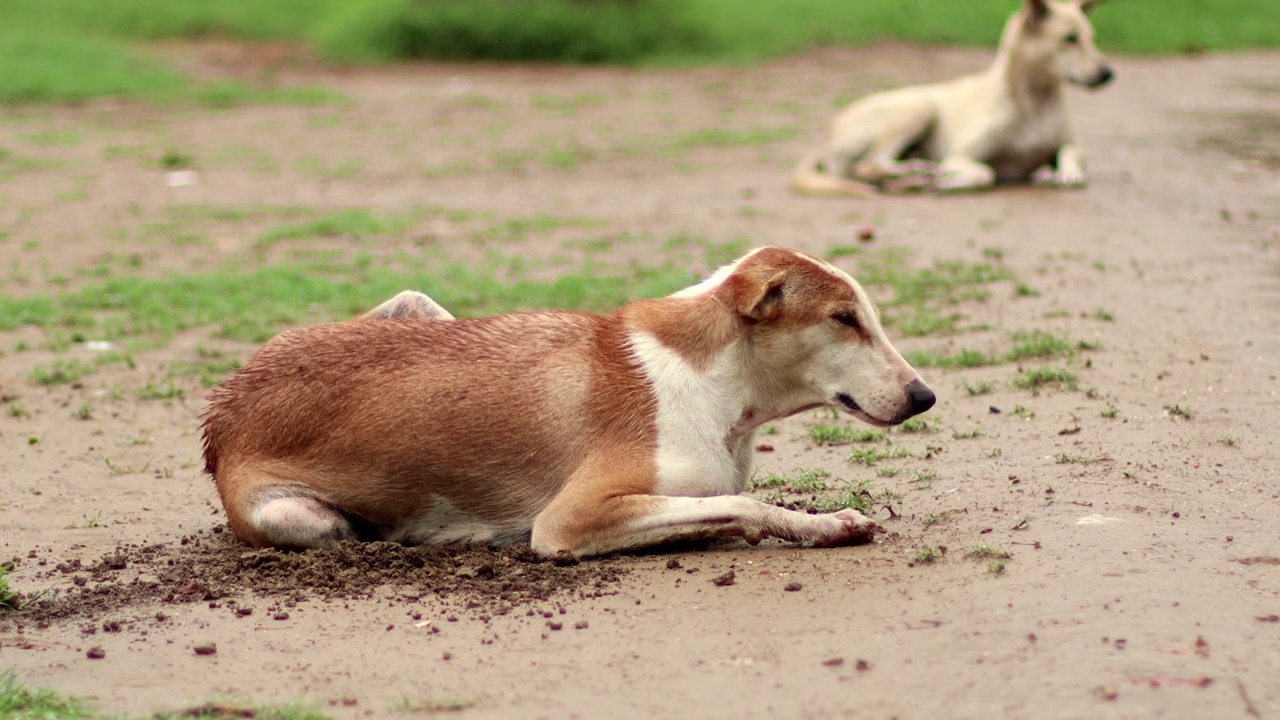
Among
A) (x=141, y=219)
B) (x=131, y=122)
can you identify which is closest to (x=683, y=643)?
(x=141, y=219)

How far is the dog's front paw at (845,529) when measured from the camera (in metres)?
5.23

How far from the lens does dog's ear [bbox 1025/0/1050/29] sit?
542 inches

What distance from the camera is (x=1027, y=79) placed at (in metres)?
13.8

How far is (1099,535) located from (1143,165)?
378 inches

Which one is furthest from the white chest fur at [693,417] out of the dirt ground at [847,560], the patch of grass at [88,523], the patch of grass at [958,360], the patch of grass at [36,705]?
the patch of grass at [958,360]

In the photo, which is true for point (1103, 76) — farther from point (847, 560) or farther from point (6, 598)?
point (6, 598)

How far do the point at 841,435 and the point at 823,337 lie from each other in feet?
5.60

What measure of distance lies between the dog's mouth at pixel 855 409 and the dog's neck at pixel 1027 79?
29.6ft

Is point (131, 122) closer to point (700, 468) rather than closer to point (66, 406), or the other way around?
point (66, 406)

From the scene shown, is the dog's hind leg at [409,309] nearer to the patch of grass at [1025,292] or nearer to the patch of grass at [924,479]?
the patch of grass at [924,479]

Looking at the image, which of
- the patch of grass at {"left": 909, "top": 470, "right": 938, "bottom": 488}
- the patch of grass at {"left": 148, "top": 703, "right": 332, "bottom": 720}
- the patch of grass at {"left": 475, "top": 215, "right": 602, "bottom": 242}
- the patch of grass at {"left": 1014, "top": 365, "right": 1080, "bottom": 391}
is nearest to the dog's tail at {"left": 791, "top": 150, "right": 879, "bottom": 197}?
the patch of grass at {"left": 475, "top": 215, "right": 602, "bottom": 242}

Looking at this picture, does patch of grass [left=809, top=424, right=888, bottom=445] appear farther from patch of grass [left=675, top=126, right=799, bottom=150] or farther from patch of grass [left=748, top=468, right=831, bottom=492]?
patch of grass [left=675, top=126, right=799, bottom=150]

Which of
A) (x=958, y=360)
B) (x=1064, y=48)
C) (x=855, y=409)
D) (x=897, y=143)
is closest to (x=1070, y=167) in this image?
(x=1064, y=48)

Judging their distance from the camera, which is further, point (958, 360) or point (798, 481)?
point (958, 360)
